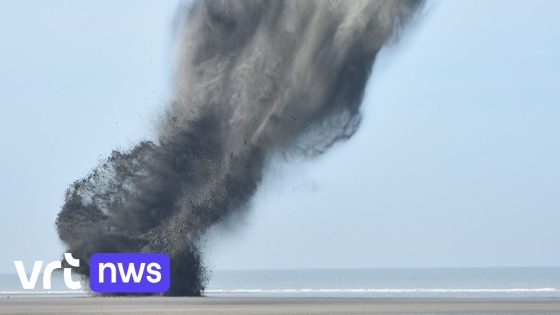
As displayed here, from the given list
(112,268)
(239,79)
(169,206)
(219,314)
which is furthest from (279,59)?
(219,314)

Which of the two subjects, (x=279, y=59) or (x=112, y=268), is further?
(x=112, y=268)

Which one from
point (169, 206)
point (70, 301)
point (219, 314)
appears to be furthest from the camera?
point (169, 206)

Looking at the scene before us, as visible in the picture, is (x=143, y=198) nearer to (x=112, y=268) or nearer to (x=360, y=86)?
(x=112, y=268)

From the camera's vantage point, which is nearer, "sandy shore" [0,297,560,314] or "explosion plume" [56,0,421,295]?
Result: "sandy shore" [0,297,560,314]

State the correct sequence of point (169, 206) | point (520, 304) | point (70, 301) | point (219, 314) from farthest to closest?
point (169, 206)
point (70, 301)
point (520, 304)
point (219, 314)

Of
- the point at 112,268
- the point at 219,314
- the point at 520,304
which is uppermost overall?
the point at 219,314

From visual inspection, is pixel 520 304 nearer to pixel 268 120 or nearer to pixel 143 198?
pixel 268 120

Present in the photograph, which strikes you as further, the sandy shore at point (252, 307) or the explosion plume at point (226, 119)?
the explosion plume at point (226, 119)

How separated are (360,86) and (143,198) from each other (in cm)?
1381

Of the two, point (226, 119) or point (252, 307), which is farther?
point (226, 119)

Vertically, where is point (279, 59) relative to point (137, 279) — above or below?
above

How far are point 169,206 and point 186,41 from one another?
9.19 m

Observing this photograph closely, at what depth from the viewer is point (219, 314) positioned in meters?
54.2

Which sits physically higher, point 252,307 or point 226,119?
point 226,119
